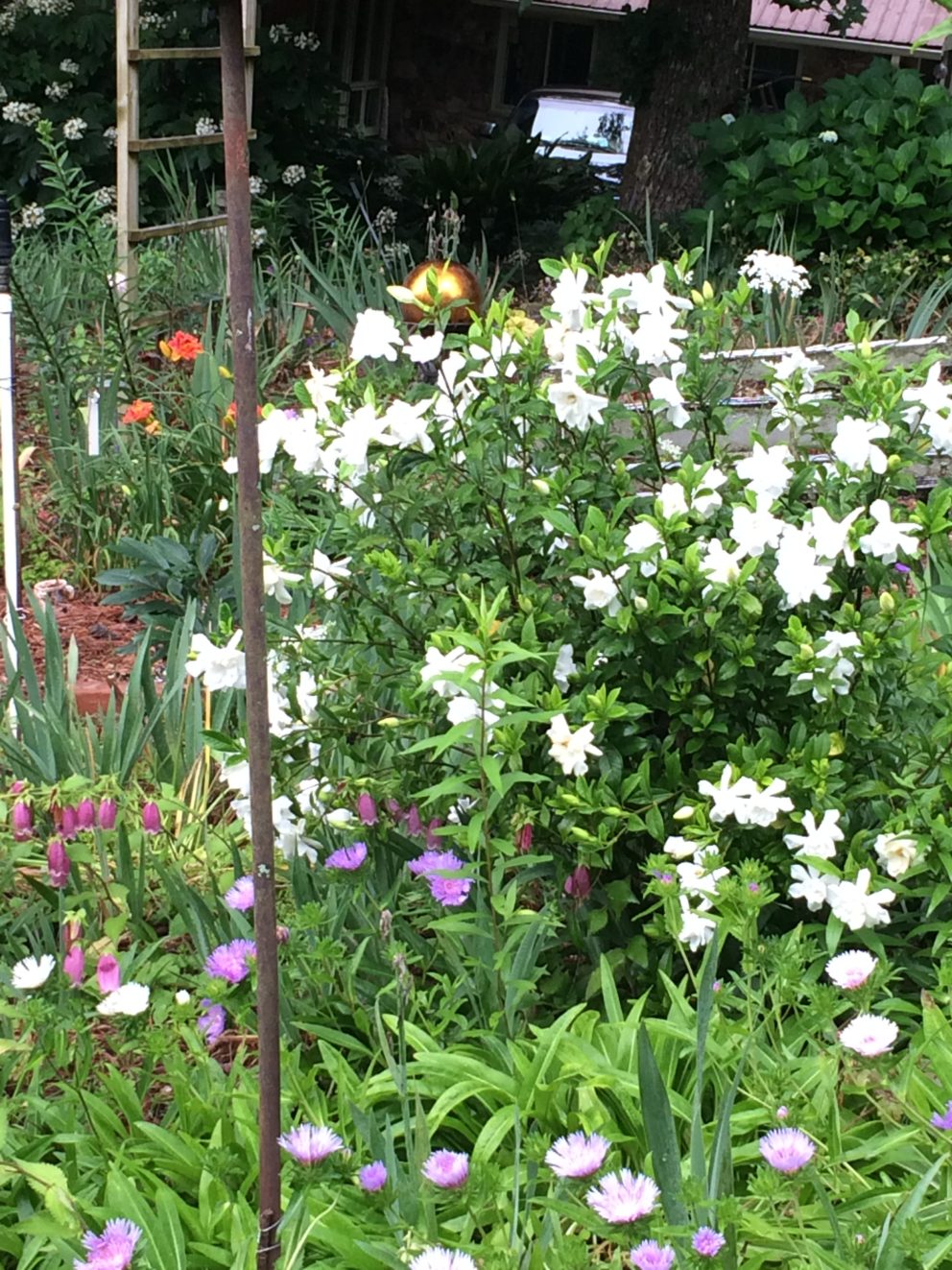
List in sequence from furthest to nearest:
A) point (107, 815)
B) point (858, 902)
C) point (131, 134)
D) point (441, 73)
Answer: point (441, 73) < point (131, 134) < point (107, 815) < point (858, 902)

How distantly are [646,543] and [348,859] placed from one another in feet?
1.95

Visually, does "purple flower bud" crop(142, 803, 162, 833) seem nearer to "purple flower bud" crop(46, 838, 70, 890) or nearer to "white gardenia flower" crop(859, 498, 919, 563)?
"purple flower bud" crop(46, 838, 70, 890)

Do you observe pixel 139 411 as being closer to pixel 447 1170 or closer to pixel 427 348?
pixel 427 348

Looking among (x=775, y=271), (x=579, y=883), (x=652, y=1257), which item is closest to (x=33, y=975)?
(x=579, y=883)

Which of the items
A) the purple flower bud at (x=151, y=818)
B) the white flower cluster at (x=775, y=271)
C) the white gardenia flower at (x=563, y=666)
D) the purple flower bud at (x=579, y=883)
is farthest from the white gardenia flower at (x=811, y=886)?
the white flower cluster at (x=775, y=271)

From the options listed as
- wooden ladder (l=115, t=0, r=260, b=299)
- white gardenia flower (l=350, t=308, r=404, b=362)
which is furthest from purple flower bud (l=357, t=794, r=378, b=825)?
wooden ladder (l=115, t=0, r=260, b=299)

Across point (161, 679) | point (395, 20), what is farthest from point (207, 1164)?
point (395, 20)

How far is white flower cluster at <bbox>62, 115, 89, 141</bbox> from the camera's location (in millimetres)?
8391

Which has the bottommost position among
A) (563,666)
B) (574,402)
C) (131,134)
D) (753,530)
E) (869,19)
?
(563,666)

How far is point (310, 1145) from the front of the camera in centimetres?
137

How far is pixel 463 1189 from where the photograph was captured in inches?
52.3

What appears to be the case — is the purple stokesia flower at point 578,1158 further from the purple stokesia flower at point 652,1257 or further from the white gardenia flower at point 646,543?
the white gardenia flower at point 646,543

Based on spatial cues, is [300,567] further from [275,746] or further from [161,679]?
[161,679]

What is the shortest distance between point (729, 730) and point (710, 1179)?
0.82 metres
